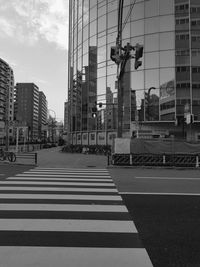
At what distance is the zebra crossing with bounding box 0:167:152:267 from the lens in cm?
461

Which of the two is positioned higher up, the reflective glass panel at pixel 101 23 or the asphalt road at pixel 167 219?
the reflective glass panel at pixel 101 23

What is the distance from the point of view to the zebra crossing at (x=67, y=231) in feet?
15.1

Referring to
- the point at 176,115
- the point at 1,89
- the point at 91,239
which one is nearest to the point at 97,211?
the point at 91,239

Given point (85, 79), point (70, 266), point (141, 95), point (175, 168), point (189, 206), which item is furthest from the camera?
point (85, 79)

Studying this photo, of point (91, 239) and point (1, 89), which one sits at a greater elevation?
point (1, 89)

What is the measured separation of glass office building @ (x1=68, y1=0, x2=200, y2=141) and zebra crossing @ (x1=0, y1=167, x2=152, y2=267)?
73.6ft

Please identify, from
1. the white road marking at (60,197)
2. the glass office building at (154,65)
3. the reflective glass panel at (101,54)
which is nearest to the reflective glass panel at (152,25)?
the glass office building at (154,65)

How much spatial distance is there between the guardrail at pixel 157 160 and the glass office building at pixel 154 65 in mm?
8592

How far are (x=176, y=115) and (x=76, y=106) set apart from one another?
17.3m

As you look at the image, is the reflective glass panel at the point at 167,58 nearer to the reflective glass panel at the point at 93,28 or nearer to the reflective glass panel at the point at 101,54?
the reflective glass panel at the point at 101,54

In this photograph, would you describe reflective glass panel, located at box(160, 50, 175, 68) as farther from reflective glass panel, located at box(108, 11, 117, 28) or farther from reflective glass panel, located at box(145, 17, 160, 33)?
reflective glass panel, located at box(108, 11, 117, 28)

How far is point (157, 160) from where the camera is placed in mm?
21438

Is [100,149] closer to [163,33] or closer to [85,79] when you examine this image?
[85,79]

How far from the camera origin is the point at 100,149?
117 ft
